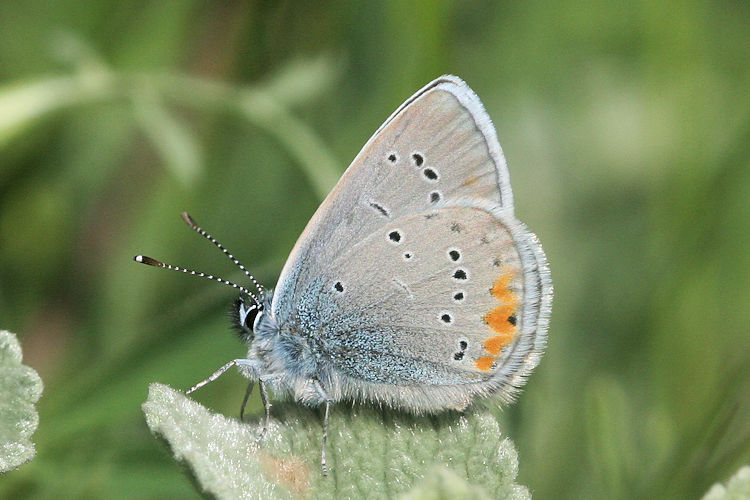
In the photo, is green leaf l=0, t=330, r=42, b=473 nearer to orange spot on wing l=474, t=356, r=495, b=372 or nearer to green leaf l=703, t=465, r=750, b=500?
green leaf l=703, t=465, r=750, b=500

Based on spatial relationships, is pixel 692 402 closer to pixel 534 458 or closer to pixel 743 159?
pixel 534 458

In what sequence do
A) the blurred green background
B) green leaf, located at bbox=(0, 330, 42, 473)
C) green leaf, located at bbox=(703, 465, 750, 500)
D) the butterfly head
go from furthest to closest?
the blurred green background < the butterfly head < green leaf, located at bbox=(0, 330, 42, 473) < green leaf, located at bbox=(703, 465, 750, 500)

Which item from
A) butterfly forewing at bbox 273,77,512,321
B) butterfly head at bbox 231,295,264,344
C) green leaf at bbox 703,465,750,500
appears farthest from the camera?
butterfly head at bbox 231,295,264,344

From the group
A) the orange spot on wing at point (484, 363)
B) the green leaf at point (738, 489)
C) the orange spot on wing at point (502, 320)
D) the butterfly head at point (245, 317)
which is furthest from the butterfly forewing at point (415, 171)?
the green leaf at point (738, 489)

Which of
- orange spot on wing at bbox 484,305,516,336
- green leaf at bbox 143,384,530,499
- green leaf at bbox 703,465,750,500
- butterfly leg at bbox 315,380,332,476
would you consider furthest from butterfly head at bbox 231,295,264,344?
green leaf at bbox 703,465,750,500

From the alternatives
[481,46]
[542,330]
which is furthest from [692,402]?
[481,46]

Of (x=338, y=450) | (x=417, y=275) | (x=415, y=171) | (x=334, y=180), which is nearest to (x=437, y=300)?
(x=417, y=275)
